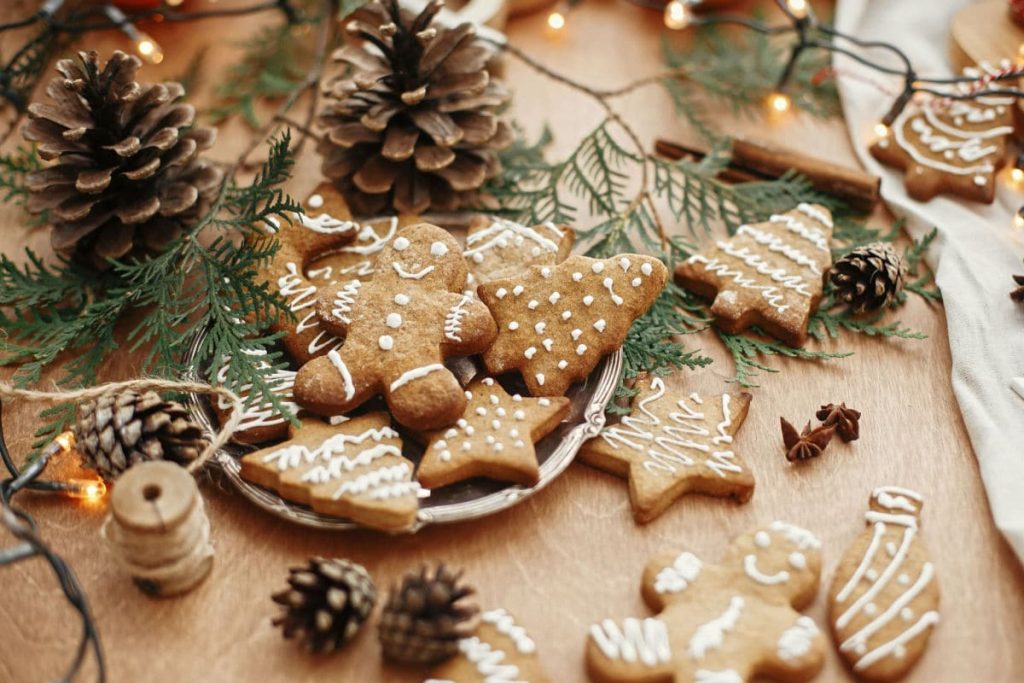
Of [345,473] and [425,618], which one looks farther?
[345,473]

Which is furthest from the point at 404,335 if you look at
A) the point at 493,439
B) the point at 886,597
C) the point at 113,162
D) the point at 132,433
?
the point at 886,597

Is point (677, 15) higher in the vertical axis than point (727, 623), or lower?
higher

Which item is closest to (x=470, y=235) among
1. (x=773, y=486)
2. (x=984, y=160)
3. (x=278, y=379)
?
(x=278, y=379)

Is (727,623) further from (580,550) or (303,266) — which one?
(303,266)

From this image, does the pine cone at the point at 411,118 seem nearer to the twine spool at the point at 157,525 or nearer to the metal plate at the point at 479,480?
the metal plate at the point at 479,480

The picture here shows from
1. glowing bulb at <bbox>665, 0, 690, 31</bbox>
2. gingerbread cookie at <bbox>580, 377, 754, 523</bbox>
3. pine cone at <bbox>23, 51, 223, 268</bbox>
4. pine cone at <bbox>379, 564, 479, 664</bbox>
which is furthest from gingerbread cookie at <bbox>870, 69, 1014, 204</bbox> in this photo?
pine cone at <bbox>23, 51, 223, 268</bbox>

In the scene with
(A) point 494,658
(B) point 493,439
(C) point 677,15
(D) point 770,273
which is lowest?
(A) point 494,658

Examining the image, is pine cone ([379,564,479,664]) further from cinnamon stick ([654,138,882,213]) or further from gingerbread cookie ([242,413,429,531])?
cinnamon stick ([654,138,882,213])
